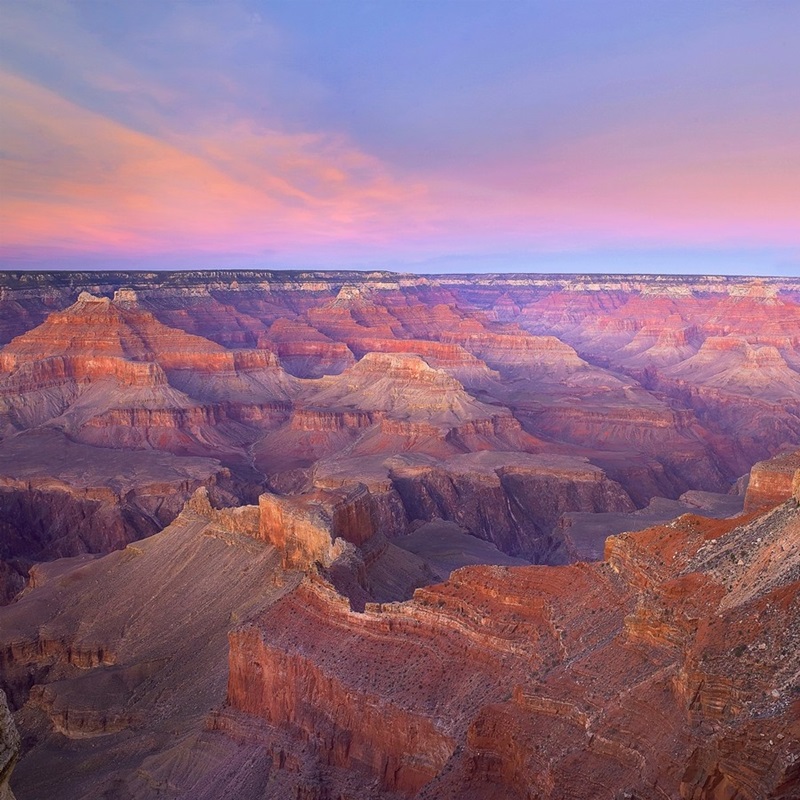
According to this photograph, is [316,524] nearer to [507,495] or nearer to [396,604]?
[396,604]

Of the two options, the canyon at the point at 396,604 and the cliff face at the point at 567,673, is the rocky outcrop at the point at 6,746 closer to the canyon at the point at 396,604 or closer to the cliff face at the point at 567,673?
the canyon at the point at 396,604

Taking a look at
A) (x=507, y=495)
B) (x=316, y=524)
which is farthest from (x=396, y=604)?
(x=507, y=495)

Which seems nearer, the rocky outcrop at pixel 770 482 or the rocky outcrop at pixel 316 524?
the rocky outcrop at pixel 316 524

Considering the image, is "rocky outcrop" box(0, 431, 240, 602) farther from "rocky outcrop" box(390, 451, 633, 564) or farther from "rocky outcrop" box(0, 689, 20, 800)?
"rocky outcrop" box(0, 689, 20, 800)

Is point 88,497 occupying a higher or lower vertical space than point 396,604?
lower

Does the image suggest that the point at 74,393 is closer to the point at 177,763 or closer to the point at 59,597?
the point at 59,597

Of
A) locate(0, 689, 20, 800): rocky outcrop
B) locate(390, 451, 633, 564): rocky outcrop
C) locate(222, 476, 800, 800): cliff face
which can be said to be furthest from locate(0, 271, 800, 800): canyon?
locate(390, 451, 633, 564): rocky outcrop

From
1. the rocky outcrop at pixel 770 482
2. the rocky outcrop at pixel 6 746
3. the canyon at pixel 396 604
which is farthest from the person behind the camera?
the rocky outcrop at pixel 770 482

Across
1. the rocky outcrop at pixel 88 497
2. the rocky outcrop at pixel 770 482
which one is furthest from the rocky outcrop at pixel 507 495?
the rocky outcrop at pixel 770 482

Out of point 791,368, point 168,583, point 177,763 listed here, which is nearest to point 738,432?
point 791,368
